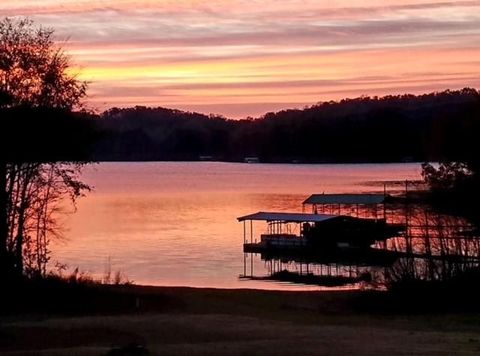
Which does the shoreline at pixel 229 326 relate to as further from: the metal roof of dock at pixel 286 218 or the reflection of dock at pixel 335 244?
the metal roof of dock at pixel 286 218

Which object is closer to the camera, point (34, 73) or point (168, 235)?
point (34, 73)

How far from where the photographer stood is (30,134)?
2677 centimetres

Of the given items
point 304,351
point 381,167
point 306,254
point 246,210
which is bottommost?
point 304,351

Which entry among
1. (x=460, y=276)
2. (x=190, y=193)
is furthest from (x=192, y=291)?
(x=190, y=193)

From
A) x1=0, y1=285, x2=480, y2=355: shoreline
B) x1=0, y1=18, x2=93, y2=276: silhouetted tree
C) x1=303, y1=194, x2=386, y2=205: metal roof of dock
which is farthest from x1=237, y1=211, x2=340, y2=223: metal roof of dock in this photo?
x1=0, y1=18, x2=93, y2=276: silhouetted tree

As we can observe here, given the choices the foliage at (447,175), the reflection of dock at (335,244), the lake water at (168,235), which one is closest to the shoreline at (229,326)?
the lake water at (168,235)

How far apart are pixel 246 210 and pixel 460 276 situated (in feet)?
208

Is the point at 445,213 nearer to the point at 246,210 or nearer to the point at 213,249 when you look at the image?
the point at 213,249

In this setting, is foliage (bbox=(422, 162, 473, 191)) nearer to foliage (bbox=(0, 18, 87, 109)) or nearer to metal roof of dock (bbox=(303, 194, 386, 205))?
metal roof of dock (bbox=(303, 194, 386, 205))

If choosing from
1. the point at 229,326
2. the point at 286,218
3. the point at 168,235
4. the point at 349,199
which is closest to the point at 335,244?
the point at 286,218

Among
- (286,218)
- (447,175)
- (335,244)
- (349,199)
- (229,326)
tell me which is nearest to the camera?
(229,326)

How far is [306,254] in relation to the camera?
197ft

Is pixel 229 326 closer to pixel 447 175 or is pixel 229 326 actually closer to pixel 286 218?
pixel 447 175

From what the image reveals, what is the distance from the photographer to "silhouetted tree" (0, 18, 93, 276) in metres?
26.8
